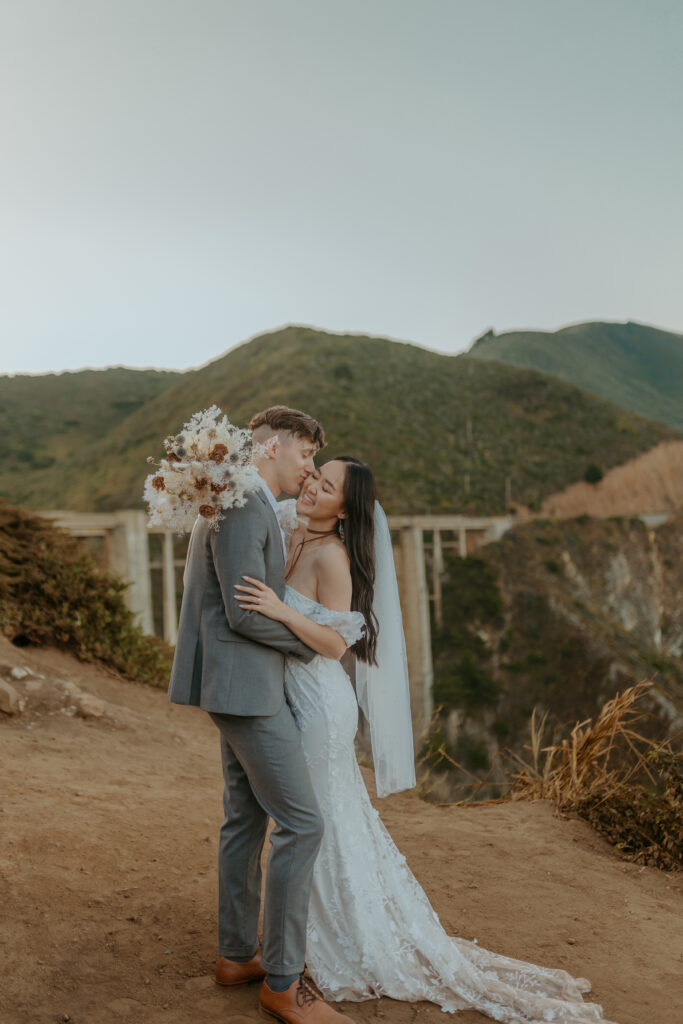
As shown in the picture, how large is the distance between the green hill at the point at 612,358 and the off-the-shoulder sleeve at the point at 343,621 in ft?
275

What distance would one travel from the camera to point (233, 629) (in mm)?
2730

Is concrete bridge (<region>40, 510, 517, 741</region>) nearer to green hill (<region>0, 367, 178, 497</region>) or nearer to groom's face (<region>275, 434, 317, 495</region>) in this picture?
groom's face (<region>275, 434, 317, 495</region>)

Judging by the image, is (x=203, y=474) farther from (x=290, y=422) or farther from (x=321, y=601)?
(x=321, y=601)

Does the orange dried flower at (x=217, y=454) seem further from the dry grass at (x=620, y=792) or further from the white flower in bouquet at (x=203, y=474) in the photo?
the dry grass at (x=620, y=792)

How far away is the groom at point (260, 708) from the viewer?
8.87 feet

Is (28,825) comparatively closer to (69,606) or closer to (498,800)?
(498,800)

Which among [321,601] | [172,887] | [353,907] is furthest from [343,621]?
[172,887]

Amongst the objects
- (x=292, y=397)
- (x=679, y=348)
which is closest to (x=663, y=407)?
(x=679, y=348)

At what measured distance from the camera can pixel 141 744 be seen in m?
7.05

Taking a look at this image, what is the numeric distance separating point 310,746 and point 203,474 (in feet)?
3.64

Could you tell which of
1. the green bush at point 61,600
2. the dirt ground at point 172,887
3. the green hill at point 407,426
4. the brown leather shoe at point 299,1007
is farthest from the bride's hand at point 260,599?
the green hill at point 407,426

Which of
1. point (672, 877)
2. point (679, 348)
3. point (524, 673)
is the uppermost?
point (679, 348)

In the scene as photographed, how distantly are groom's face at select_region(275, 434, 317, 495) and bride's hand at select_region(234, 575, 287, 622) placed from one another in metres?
0.42

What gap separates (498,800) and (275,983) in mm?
4415
